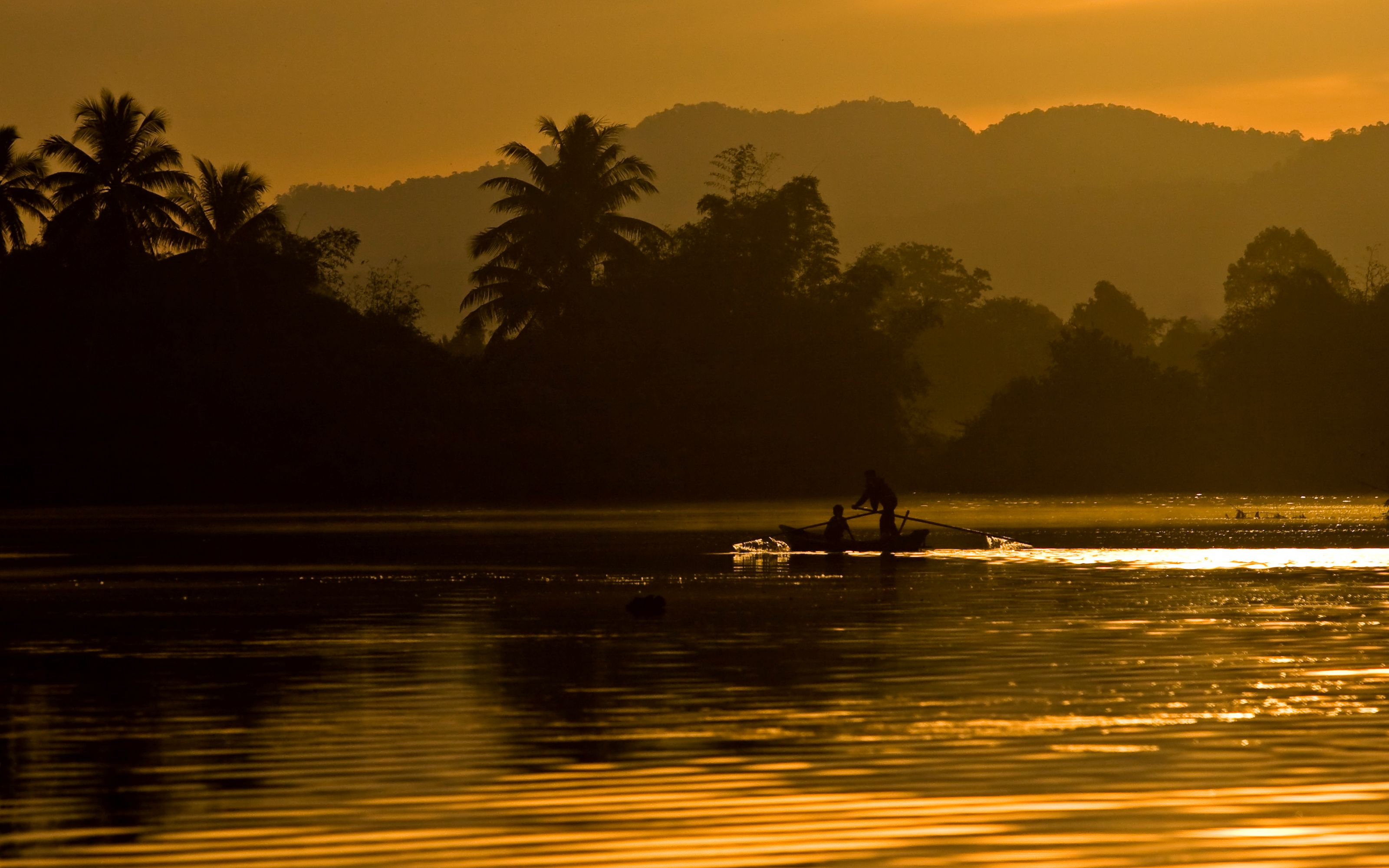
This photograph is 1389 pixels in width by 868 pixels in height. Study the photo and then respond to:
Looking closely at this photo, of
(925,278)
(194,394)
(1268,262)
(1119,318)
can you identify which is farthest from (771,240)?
(1119,318)

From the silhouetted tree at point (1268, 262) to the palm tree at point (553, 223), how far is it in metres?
62.1

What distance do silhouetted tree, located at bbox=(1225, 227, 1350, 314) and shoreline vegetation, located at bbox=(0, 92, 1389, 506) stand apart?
922 inches

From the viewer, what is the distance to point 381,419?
79.3 m

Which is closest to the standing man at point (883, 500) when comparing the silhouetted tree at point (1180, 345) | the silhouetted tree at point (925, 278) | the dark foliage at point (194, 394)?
the dark foliage at point (194, 394)

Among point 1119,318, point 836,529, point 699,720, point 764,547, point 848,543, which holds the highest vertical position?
point 1119,318

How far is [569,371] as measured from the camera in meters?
85.5

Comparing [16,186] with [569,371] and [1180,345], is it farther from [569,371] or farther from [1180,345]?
[1180,345]

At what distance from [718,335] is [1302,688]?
75.2 m

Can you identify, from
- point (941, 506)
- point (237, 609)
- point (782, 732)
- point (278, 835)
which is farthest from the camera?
point (941, 506)

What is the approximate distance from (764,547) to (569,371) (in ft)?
155

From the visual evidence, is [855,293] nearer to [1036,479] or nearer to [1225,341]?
[1036,479]

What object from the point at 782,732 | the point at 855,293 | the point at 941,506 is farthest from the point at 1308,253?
the point at 782,732

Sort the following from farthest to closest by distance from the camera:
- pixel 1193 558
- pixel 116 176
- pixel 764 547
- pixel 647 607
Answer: pixel 116 176 → pixel 764 547 → pixel 1193 558 → pixel 647 607

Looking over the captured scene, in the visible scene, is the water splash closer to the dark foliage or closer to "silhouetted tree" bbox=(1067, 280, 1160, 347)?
the dark foliage
